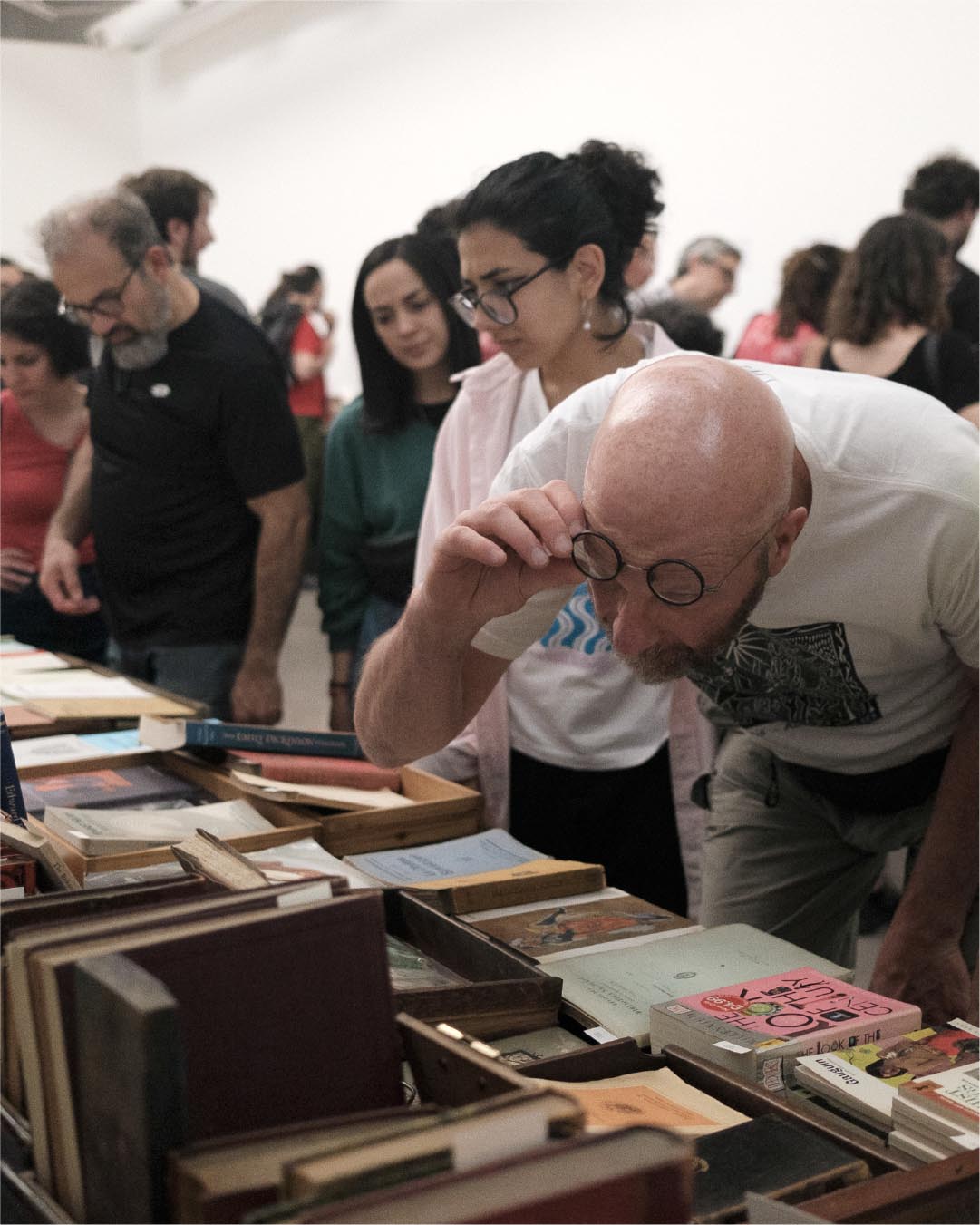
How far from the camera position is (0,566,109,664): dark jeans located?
3.40 meters

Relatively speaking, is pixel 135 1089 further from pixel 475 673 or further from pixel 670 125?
pixel 670 125

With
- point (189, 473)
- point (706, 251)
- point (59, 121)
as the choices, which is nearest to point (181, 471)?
point (189, 473)

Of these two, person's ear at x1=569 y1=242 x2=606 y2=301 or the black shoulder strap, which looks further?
the black shoulder strap

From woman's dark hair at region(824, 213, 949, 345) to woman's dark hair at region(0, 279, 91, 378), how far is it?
6.43 feet

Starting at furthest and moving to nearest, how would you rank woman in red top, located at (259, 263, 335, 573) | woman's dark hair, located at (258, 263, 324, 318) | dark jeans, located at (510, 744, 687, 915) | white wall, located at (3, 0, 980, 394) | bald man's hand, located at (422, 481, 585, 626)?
woman's dark hair, located at (258, 263, 324, 318)
woman in red top, located at (259, 263, 335, 573)
white wall, located at (3, 0, 980, 394)
dark jeans, located at (510, 744, 687, 915)
bald man's hand, located at (422, 481, 585, 626)

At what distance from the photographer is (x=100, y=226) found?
110 inches

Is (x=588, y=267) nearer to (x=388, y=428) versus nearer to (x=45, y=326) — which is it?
(x=388, y=428)

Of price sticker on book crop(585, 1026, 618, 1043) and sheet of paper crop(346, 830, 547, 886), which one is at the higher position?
sheet of paper crop(346, 830, 547, 886)

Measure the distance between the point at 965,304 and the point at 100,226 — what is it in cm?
229

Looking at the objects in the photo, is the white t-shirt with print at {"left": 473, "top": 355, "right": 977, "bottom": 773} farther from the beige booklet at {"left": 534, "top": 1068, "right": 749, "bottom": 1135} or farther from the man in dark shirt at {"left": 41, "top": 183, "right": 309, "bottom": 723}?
the man in dark shirt at {"left": 41, "top": 183, "right": 309, "bottom": 723}

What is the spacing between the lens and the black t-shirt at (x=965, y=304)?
3.56 m

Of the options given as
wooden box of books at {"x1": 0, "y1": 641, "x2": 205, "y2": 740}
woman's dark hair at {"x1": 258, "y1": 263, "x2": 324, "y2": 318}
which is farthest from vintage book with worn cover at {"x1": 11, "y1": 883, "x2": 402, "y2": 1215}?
woman's dark hair at {"x1": 258, "y1": 263, "x2": 324, "y2": 318}

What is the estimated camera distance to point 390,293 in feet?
8.67

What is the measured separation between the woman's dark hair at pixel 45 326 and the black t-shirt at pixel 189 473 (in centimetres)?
48
